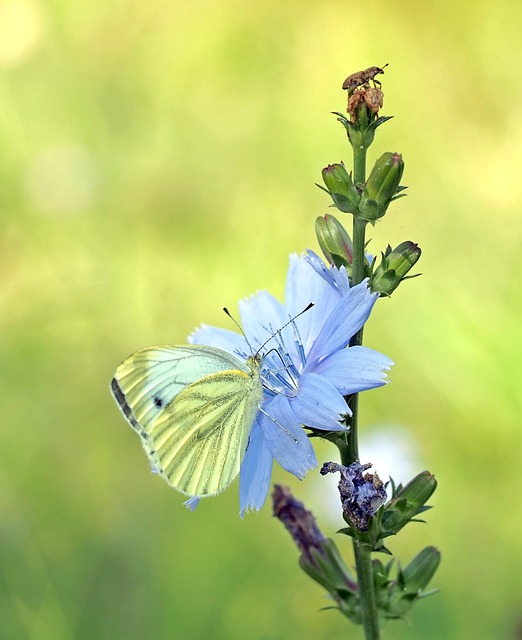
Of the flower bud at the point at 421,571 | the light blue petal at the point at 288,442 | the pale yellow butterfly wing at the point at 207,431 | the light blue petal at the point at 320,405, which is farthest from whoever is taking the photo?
the flower bud at the point at 421,571

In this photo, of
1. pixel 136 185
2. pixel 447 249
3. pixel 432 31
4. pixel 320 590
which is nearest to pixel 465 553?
pixel 320 590

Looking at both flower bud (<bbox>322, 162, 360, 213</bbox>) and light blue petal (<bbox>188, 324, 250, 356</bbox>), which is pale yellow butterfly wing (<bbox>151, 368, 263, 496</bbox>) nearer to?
light blue petal (<bbox>188, 324, 250, 356</bbox>)

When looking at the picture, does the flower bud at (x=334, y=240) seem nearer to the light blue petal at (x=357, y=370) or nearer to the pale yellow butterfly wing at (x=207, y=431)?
the light blue petal at (x=357, y=370)

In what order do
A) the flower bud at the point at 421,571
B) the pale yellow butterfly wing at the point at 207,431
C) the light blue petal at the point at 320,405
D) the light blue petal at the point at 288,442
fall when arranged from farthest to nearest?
1. the flower bud at the point at 421,571
2. the pale yellow butterfly wing at the point at 207,431
3. the light blue petal at the point at 288,442
4. the light blue petal at the point at 320,405

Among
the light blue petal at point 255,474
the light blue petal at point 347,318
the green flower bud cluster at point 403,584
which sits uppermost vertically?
the light blue petal at point 347,318

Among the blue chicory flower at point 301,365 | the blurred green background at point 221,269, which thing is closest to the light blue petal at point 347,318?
the blue chicory flower at point 301,365

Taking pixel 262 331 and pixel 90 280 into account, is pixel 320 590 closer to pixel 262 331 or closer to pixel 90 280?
pixel 262 331
